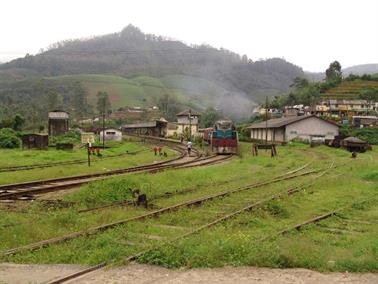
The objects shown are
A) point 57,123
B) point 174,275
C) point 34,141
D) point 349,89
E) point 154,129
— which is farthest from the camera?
point 349,89

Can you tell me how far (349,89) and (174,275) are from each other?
388 feet

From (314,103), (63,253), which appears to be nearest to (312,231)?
(63,253)

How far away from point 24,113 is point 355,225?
123 m

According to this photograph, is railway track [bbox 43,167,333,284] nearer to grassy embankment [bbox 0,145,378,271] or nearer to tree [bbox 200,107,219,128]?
grassy embankment [bbox 0,145,378,271]

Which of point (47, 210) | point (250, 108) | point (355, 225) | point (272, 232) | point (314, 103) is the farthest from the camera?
point (250, 108)

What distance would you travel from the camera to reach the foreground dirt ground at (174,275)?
6.86 meters

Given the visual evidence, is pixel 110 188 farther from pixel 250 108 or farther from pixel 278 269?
pixel 250 108

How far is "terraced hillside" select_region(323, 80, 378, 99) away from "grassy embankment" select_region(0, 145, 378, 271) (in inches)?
3874

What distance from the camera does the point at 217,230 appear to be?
33.1 feet

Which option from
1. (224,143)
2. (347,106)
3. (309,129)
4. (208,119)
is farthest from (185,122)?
(224,143)

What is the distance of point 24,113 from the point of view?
12400 cm

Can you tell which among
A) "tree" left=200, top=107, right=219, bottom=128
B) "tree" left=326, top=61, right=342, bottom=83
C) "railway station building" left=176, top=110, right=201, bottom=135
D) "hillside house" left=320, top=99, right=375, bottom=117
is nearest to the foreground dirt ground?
"railway station building" left=176, top=110, right=201, bottom=135

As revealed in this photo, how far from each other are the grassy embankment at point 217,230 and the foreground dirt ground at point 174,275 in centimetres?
27

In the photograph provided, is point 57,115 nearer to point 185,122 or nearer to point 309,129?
point 185,122
